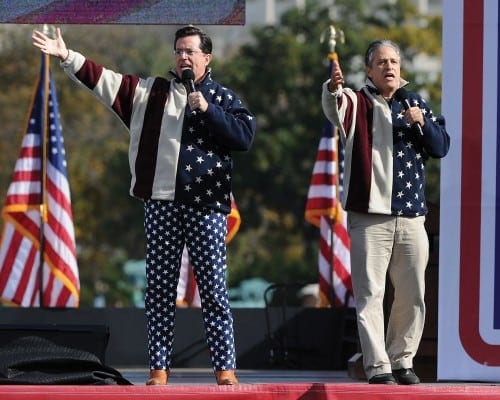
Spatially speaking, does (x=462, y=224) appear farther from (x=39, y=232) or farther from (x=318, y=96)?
(x=318, y=96)

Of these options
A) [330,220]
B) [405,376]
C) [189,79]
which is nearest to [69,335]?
[189,79]

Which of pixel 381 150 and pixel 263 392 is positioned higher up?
pixel 381 150

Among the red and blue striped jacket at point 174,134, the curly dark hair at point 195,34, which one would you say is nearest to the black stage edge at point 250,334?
the red and blue striped jacket at point 174,134

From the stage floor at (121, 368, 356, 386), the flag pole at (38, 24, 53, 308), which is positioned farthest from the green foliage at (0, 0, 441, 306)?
the stage floor at (121, 368, 356, 386)

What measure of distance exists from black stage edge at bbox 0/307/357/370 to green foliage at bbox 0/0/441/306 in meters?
19.7

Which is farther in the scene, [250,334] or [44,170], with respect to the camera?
[44,170]

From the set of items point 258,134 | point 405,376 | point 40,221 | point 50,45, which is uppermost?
point 258,134

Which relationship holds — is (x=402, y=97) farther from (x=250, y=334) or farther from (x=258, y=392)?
(x=250, y=334)

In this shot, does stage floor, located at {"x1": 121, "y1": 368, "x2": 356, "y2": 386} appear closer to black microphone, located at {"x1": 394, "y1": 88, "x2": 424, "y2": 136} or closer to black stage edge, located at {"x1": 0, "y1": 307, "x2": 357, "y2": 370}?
black stage edge, located at {"x1": 0, "y1": 307, "x2": 357, "y2": 370}

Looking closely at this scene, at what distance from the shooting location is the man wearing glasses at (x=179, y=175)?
6461 millimetres

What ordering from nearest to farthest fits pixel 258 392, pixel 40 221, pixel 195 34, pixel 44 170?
pixel 258 392 < pixel 195 34 < pixel 40 221 < pixel 44 170

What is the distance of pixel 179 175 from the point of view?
6.45m

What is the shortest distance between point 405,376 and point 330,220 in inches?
254

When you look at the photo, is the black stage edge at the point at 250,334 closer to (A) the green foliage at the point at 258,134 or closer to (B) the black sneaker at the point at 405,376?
(B) the black sneaker at the point at 405,376
